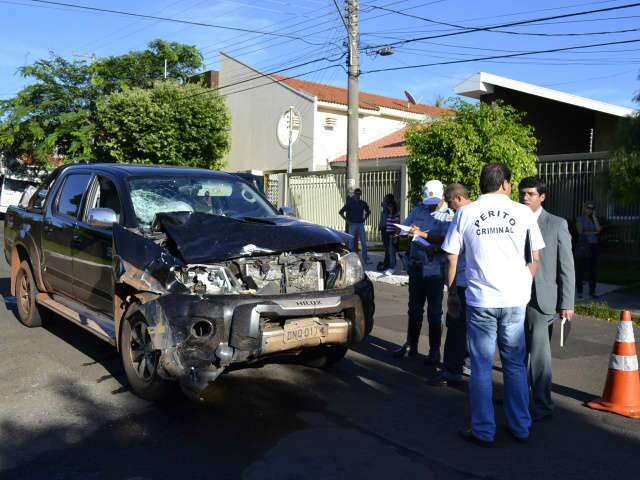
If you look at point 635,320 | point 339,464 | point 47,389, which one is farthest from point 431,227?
point 635,320

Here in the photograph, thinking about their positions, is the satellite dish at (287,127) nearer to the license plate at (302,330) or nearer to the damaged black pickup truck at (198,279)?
the damaged black pickup truck at (198,279)

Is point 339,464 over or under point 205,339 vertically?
under

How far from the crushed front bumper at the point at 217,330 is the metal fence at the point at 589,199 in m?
11.3

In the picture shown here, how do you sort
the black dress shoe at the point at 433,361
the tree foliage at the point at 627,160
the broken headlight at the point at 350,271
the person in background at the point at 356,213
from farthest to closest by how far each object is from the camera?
the person in background at the point at 356,213 → the tree foliage at the point at 627,160 → the black dress shoe at the point at 433,361 → the broken headlight at the point at 350,271

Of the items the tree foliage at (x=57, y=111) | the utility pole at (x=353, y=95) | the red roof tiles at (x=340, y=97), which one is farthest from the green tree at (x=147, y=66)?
the utility pole at (x=353, y=95)

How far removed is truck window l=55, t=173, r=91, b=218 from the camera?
21.4ft

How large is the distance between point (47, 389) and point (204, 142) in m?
27.2

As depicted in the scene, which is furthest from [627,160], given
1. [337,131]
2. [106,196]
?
[337,131]

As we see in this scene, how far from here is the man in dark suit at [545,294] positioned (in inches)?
187

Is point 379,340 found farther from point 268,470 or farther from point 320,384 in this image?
point 268,470

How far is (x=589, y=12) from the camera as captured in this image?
12.8 m

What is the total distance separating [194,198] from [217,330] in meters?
1.93

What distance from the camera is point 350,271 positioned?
537 cm

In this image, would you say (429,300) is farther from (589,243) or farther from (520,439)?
(589,243)
